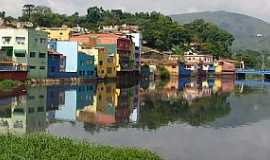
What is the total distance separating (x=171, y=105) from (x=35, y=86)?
462 inches

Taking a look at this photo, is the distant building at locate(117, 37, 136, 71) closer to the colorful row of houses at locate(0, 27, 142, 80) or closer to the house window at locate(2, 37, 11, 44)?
the colorful row of houses at locate(0, 27, 142, 80)

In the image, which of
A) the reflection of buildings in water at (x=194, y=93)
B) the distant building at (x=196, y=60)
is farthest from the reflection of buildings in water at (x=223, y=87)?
the distant building at (x=196, y=60)

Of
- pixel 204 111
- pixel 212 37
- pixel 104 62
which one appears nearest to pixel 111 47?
pixel 104 62

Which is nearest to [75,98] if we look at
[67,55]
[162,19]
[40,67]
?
[40,67]

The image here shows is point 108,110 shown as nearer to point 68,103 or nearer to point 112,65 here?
point 68,103

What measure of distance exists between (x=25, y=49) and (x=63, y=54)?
22.1 feet

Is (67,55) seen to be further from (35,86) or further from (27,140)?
(27,140)

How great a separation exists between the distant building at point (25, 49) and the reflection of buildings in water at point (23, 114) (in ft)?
29.2

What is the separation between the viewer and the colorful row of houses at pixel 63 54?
1607 inches

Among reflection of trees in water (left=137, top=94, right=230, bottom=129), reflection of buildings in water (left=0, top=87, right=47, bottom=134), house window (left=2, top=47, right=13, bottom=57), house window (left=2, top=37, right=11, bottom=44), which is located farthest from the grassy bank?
house window (left=2, top=37, right=11, bottom=44)

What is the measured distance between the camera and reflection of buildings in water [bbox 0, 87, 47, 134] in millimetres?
18278

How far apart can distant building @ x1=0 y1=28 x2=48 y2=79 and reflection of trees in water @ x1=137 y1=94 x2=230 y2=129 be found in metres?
10.6

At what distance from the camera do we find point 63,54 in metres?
47.3

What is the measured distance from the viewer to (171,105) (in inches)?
1231
